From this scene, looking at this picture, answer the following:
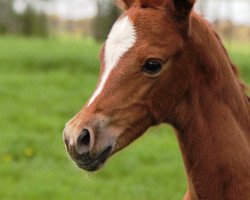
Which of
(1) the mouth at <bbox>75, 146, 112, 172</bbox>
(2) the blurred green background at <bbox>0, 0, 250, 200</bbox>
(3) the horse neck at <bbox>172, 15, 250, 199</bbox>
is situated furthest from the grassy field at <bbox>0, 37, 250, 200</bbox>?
(1) the mouth at <bbox>75, 146, 112, 172</bbox>

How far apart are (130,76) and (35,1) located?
2247cm

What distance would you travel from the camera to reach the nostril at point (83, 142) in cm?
370

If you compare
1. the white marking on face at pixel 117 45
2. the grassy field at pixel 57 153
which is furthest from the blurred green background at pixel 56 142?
the white marking on face at pixel 117 45

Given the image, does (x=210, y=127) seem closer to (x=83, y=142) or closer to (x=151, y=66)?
(x=151, y=66)

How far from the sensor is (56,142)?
1026 centimetres

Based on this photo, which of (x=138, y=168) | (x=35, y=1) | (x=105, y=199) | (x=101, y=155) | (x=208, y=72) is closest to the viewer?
(x=101, y=155)

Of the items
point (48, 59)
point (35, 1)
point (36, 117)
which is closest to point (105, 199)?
point (36, 117)

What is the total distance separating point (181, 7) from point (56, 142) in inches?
254

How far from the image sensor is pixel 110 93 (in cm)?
388

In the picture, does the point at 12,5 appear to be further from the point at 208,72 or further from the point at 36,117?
the point at 208,72

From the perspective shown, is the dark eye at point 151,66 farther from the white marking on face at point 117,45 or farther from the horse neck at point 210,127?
the horse neck at point 210,127

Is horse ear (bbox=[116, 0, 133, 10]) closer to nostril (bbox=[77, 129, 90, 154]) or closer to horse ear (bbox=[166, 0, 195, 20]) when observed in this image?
horse ear (bbox=[166, 0, 195, 20])

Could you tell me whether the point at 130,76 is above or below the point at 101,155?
above

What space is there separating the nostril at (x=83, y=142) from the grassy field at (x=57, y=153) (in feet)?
6.39
